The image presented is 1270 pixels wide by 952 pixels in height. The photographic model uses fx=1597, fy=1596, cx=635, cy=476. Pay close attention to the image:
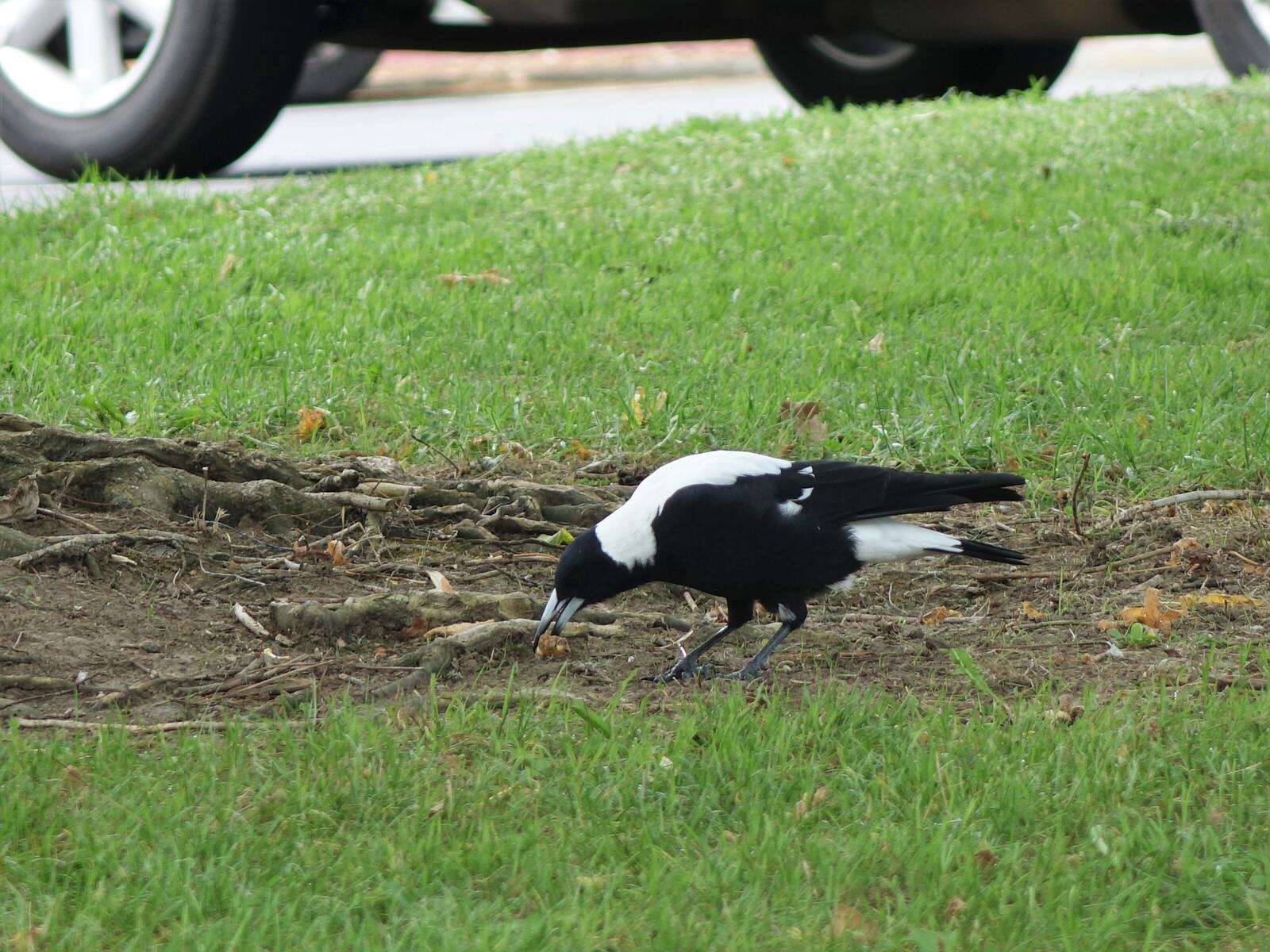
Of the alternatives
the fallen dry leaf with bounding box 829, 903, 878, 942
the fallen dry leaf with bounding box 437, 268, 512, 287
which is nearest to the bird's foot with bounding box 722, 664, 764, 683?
the fallen dry leaf with bounding box 829, 903, 878, 942

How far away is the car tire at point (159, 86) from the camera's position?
722 cm

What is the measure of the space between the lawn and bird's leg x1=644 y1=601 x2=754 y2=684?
0.12 m

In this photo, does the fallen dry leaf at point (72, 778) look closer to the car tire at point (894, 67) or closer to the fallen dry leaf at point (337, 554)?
the fallen dry leaf at point (337, 554)

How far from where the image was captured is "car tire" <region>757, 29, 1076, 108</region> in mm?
10609

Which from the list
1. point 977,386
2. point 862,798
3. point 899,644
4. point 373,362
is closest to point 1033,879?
point 862,798

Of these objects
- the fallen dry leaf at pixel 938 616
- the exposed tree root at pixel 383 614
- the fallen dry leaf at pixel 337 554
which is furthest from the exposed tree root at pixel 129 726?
the fallen dry leaf at pixel 938 616

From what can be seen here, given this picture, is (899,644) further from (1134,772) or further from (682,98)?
(682,98)

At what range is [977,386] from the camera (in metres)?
5.20

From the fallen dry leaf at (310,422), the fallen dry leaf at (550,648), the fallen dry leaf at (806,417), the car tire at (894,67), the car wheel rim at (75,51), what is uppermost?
the car wheel rim at (75,51)

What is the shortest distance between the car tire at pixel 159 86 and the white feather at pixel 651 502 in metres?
4.59

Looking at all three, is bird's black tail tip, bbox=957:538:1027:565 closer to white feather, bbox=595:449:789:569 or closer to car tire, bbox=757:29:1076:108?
white feather, bbox=595:449:789:569

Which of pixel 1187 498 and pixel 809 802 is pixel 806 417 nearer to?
pixel 1187 498

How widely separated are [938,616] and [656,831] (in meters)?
1.39

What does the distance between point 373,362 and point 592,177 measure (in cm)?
296
